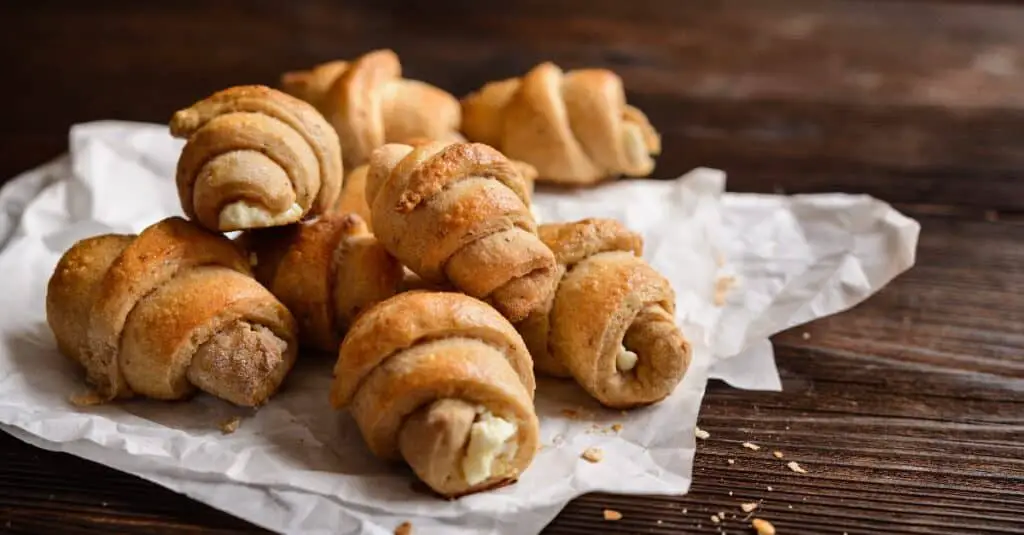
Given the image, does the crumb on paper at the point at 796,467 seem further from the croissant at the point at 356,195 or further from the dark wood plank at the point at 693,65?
the dark wood plank at the point at 693,65

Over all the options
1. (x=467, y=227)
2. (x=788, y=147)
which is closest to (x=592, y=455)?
(x=467, y=227)

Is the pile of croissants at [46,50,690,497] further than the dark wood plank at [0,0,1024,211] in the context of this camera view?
→ No

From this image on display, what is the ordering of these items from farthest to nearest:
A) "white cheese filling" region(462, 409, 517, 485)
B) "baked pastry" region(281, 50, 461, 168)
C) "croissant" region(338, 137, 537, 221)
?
"baked pastry" region(281, 50, 461, 168)
"croissant" region(338, 137, 537, 221)
"white cheese filling" region(462, 409, 517, 485)

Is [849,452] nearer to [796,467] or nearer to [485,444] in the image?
[796,467]

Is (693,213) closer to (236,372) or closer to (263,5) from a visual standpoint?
(236,372)

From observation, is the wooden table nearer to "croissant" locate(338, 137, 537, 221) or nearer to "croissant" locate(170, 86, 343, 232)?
"croissant" locate(170, 86, 343, 232)

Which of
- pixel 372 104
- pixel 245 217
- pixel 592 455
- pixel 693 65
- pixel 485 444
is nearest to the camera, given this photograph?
pixel 485 444

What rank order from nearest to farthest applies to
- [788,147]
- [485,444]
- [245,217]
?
[485,444], [245,217], [788,147]

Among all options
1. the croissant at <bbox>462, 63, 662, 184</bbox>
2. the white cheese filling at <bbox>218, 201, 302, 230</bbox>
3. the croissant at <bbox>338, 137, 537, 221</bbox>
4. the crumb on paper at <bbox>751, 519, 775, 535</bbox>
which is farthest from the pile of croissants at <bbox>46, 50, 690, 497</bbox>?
the croissant at <bbox>462, 63, 662, 184</bbox>
